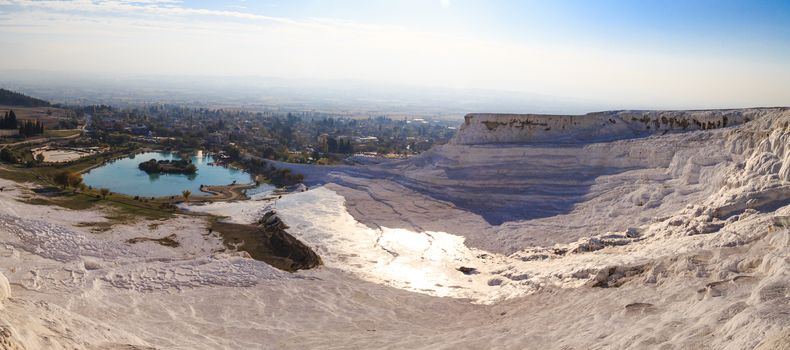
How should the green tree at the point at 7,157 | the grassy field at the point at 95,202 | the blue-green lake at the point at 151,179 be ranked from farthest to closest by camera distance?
the green tree at the point at 7,157 → the blue-green lake at the point at 151,179 → the grassy field at the point at 95,202

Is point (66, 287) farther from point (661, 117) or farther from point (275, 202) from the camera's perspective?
point (661, 117)

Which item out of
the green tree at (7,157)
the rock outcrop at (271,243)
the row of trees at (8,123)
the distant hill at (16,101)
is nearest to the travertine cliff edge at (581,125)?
the rock outcrop at (271,243)

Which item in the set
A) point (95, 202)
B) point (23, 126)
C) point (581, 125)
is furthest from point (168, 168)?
point (581, 125)

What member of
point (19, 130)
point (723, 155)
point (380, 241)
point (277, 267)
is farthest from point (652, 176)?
point (19, 130)

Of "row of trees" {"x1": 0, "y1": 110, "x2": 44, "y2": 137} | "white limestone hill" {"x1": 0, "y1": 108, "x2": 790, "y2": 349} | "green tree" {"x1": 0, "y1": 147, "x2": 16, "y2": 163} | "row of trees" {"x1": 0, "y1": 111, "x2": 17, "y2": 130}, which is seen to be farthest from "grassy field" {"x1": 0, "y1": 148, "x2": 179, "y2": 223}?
"row of trees" {"x1": 0, "y1": 111, "x2": 17, "y2": 130}

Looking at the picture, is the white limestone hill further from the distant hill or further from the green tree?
the distant hill

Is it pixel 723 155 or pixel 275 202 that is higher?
pixel 723 155

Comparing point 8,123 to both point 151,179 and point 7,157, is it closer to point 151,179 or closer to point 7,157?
point 7,157

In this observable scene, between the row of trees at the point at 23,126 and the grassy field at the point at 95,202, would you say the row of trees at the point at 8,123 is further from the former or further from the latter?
the grassy field at the point at 95,202
